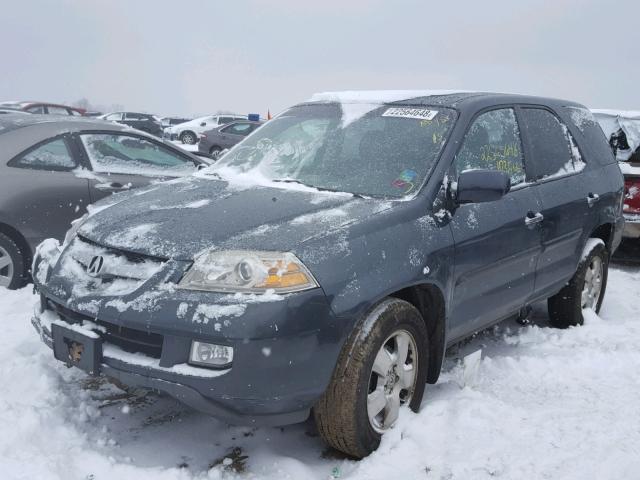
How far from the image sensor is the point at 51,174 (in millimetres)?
5242

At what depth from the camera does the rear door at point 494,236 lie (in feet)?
11.5

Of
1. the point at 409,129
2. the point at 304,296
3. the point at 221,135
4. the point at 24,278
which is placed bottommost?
the point at 221,135

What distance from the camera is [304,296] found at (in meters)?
2.62

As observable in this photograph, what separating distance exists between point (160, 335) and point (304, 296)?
0.61 m

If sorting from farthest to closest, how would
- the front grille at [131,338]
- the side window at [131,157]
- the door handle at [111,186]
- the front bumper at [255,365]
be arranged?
the side window at [131,157], the door handle at [111,186], the front grille at [131,338], the front bumper at [255,365]

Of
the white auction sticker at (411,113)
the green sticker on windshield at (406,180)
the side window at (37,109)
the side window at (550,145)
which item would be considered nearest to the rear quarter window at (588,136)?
the side window at (550,145)

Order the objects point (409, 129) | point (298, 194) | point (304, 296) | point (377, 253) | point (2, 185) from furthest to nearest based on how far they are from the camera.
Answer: point (2, 185), point (409, 129), point (298, 194), point (377, 253), point (304, 296)

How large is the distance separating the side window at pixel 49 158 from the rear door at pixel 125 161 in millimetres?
163

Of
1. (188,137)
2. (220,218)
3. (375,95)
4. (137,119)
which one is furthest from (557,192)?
(137,119)

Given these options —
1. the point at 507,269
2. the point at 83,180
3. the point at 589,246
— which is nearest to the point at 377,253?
the point at 507,269

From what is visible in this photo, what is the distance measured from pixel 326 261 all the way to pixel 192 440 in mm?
1182

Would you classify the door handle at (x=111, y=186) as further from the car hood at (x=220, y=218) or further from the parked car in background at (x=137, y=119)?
the parked car in background at (x=137, y=119)

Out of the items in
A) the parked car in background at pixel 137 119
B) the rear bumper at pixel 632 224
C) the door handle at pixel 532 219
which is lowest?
the parked car in background at pixel 137 119

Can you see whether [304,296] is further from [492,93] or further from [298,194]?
[492,93]
